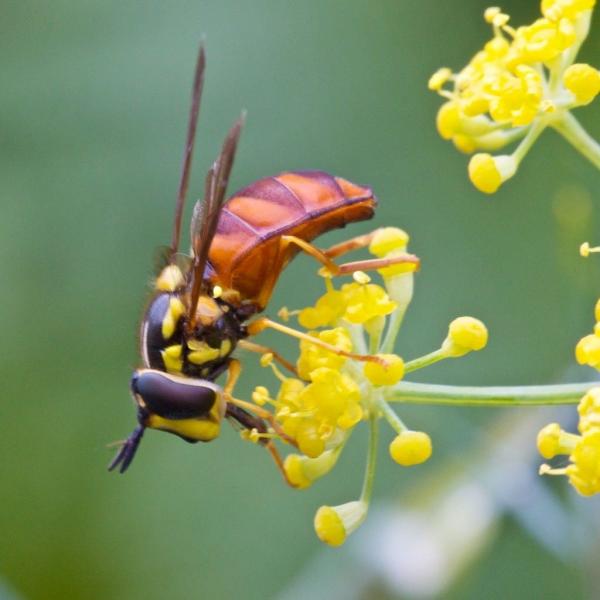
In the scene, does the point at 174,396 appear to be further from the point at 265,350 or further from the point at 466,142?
the point at 466,142

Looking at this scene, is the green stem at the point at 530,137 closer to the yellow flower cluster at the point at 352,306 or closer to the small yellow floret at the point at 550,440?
the yellow flower cluster at the point at 352,306

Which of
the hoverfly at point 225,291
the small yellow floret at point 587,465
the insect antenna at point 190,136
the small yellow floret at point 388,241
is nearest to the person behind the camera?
the small yellow floret at point 587,465

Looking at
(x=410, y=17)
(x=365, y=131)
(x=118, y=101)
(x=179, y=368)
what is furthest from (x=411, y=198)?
(x=179, y=368)

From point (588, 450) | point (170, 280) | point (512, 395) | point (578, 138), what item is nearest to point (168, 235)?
point (170, 280)

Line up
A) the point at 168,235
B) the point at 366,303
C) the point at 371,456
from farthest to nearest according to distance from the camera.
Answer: the point at 168,235, the point at 366,303, the point at 371,456

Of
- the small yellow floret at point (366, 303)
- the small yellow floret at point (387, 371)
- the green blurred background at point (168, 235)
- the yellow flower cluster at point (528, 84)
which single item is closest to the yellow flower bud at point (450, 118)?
the yellow flower cluster at point (528, 84)

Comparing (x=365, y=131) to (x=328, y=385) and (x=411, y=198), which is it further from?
(x=328, y=385)

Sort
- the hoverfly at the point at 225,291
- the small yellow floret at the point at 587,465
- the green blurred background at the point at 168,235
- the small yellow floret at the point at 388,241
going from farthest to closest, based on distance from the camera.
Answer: the green blurred background at the point at 168,235, the small yellow floret at the point at 388,241, the hoverfly at the point at 225,291, the small yellow floret at the point at 587,465

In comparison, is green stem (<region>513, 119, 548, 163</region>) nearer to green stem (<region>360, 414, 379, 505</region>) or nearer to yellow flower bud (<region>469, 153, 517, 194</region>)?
yellow flower bud (<region>469, 153, 517, 194</region>)

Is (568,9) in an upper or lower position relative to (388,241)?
upper
